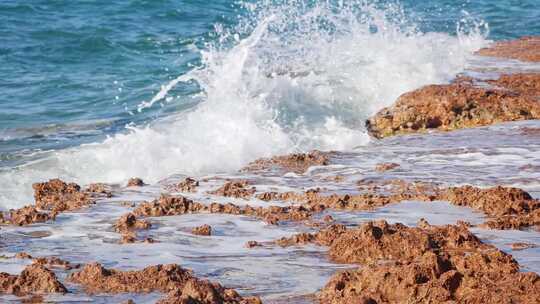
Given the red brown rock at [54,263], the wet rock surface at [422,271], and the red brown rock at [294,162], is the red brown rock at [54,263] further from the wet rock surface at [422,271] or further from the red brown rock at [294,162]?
the red brown rock at [294,162]

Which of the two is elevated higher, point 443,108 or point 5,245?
point 443,108

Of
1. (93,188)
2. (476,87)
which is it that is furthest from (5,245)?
(476,87)

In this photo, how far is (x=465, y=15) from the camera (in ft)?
62.8

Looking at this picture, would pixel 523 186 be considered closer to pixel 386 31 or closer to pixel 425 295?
pixel 425 295

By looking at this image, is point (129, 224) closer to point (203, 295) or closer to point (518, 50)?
point (203, 295)

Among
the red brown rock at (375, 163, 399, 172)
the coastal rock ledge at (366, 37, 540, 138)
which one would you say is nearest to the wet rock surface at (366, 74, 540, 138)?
the coastal rock ledge at (366, 37, 540, 138)

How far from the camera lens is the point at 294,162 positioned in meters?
6.45

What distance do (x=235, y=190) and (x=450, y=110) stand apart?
314 cm

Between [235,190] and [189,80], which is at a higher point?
[189,80]

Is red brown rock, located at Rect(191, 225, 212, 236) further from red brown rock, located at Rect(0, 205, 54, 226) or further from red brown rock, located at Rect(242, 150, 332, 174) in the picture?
red brown rock, located at Rect(242, 150, 332, 174)

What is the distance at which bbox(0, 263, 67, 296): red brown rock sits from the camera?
3.40 meters

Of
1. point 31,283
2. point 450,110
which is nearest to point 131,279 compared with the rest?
point 31,283

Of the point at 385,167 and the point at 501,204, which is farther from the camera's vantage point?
the point at 385,167

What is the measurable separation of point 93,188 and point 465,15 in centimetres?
1490
